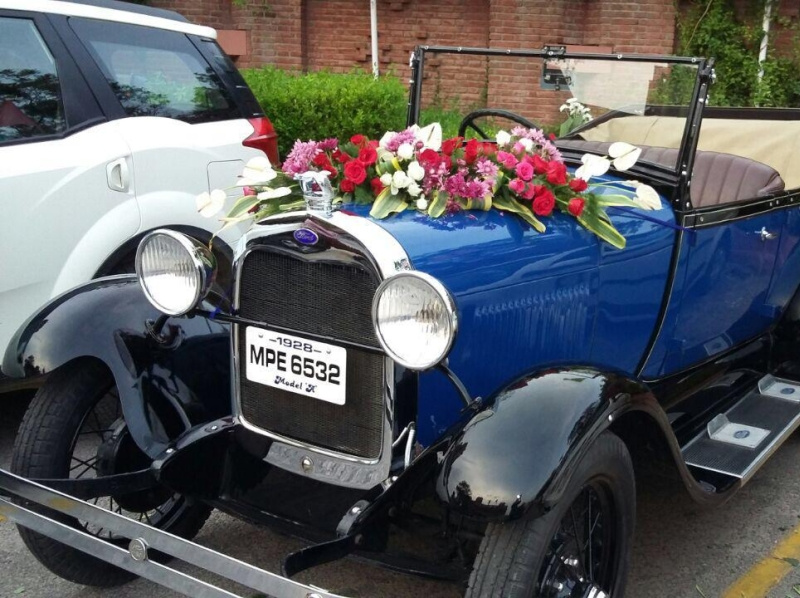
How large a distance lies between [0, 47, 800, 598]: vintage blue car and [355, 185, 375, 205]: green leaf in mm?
69

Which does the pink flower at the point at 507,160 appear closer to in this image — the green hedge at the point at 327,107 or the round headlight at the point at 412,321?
the round headlight at the point at 412,321

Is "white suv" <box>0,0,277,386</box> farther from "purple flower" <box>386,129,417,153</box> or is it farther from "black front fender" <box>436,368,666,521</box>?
"black front fender" <box>436,368,666,521</box>

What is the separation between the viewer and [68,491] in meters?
2.54

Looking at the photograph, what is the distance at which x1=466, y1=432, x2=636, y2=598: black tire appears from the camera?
212 centimetres

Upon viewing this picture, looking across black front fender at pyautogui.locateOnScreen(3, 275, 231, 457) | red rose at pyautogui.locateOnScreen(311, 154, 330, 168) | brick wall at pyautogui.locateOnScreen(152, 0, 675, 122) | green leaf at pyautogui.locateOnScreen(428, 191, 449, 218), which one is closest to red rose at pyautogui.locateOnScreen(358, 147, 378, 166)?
red rose at pyautogui.locateOnScreen(311, 154, 330, 168)

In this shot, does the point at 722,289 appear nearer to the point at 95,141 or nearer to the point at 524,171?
the point at 524,171

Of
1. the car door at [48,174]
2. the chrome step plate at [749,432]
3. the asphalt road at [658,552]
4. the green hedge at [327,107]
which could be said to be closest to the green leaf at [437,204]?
the asphalt road at [658,552]

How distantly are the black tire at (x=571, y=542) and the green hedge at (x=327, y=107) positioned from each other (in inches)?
212

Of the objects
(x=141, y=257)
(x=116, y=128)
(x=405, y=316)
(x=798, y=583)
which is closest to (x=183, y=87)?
(x=116, y=128)

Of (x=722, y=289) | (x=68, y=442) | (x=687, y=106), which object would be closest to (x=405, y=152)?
(x=687, y=106)

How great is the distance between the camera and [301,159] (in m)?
2.88

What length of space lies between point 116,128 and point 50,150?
358 mm

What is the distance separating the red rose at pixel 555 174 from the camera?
2855 millimetres

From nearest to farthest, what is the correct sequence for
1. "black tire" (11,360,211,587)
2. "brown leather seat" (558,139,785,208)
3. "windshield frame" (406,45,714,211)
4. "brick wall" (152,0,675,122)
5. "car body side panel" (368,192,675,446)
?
"car body side panel" (368,192,675,446)
"black tire" (11,360,211,587)
"windshield frame" (406,45,714,211)
"brown leather seat" (558,139,785,208)
"brick wall" (152,0,675,122)
